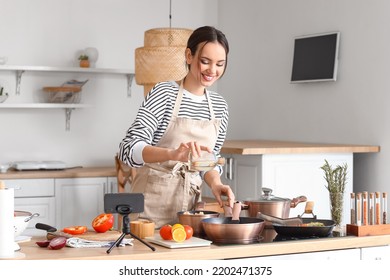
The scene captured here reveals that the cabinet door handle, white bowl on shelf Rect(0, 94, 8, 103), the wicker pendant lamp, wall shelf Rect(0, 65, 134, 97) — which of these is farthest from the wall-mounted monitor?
white bowl on shelf Rect(0, 94, 8, 103)

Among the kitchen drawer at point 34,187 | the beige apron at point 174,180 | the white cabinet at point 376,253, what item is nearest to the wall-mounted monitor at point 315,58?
the kitchen drawer at point 34,187

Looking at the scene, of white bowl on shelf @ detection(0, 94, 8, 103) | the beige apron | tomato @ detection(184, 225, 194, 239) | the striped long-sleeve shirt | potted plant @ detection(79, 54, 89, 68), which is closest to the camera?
tomato @ detection(184, 225, 194, 239)

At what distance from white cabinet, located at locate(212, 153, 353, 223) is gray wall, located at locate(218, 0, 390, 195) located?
12.1 inches

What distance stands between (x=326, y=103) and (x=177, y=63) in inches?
46.9

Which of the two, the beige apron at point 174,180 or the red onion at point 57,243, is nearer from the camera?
the red onion at point 57,243

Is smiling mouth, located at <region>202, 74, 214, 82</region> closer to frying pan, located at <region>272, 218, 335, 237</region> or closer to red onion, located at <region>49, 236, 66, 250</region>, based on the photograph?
frying pan, located at <region>272, 218, 335, 237</region>

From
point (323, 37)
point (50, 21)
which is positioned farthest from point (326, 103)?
point (50, 21)

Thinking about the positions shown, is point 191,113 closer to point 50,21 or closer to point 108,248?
point 108,248

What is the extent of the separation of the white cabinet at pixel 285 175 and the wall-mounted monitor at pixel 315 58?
2.47ft

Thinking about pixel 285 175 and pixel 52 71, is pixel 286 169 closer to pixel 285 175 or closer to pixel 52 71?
pixel 285 175

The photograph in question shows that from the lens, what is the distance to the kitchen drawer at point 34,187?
5.49 meters

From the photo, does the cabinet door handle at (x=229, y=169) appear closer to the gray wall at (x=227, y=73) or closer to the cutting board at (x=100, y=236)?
the gray wall at (x=227, y=73)

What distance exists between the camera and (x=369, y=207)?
9.34ft

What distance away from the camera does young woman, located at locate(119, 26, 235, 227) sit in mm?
2936
